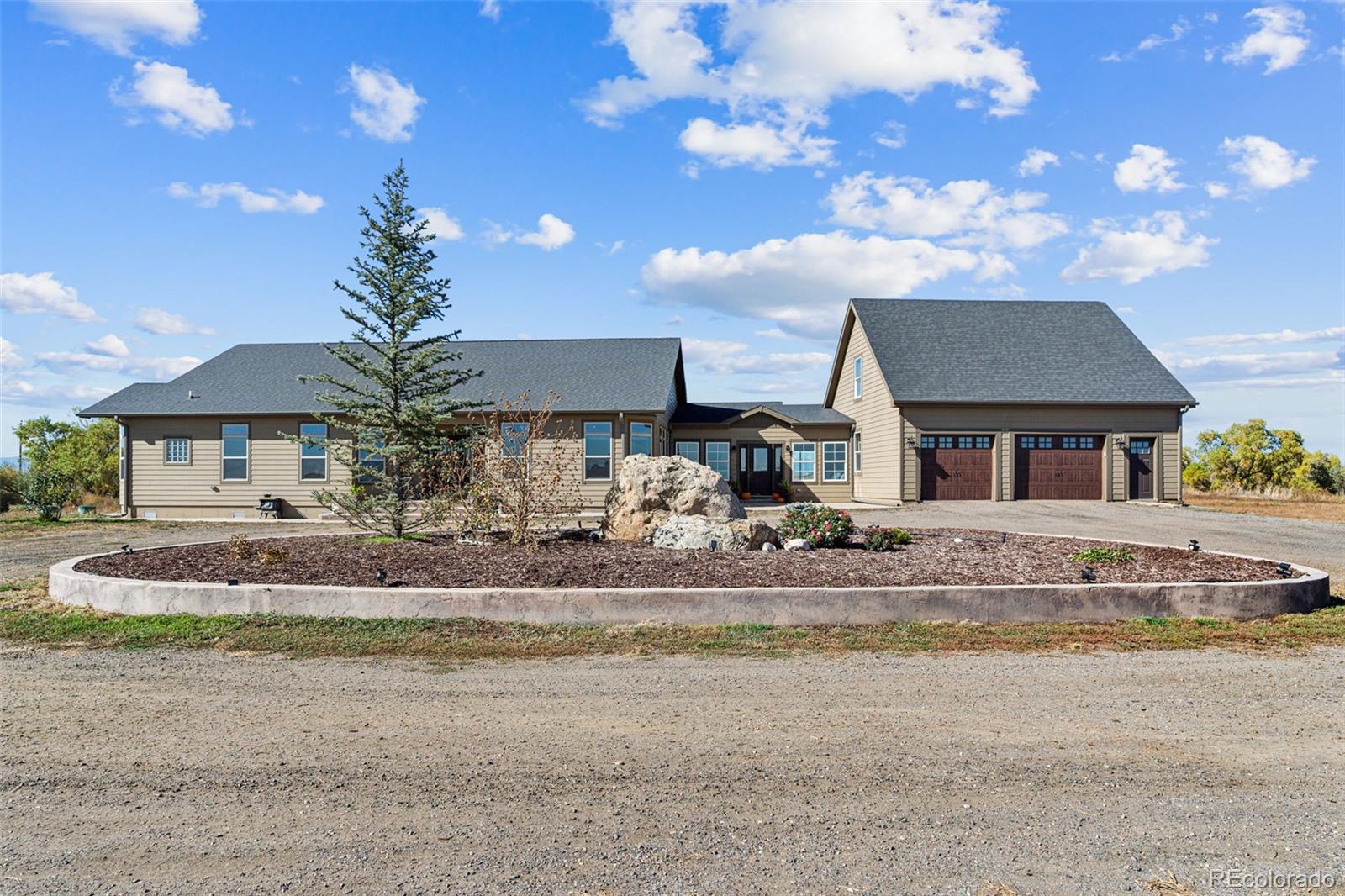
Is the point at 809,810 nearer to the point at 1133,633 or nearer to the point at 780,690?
the point at 780,690

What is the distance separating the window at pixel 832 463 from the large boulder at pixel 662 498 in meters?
15.3

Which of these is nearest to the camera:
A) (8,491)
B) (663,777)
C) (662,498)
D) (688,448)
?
(663,777)

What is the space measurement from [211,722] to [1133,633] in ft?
25.8

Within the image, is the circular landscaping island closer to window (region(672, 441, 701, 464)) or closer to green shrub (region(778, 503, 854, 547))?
green shrub (region(778, 503, 854, 547))

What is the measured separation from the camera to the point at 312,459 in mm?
24281

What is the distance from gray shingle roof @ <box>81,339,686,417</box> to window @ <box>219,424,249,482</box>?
24.8 inches

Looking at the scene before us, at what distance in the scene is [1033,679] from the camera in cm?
620

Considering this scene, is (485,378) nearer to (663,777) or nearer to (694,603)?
(694,603)

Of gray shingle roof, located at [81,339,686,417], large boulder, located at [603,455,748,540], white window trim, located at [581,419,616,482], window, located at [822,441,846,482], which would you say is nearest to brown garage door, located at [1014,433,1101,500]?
window, located at [822,441,846,482]

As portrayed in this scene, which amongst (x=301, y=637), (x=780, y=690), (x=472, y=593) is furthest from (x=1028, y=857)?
(x=301, y=637)

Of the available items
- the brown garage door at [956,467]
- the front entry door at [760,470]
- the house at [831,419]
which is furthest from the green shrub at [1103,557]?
the front entry door at [760,470]

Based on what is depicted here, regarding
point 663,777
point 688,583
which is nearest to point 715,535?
point 688,583

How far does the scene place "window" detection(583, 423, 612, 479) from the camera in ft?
79.2

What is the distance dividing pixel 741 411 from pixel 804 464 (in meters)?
2.88
